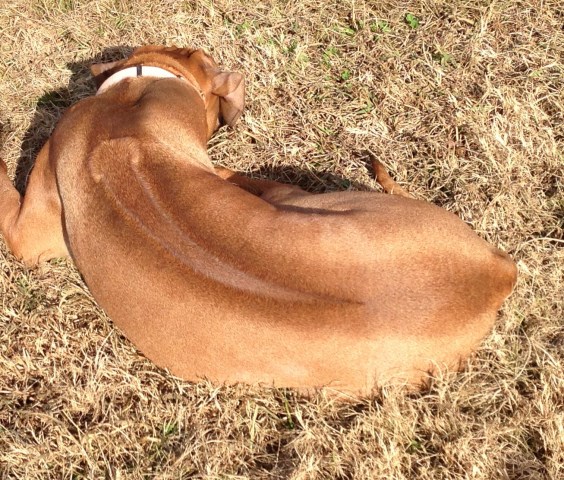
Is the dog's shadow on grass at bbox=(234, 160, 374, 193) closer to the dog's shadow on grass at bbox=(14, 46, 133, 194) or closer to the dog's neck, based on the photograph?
the dog's neck

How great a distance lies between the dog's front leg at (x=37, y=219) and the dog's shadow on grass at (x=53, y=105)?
0.67 m

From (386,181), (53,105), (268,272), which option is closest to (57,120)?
(53,105)

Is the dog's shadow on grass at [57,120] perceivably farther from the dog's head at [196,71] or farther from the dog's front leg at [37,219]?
the dog's front leg at [37,219]

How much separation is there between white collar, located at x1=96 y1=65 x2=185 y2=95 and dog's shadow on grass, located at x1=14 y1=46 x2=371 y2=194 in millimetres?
843

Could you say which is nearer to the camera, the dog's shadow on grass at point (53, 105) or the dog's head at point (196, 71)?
the dog's head at point (196, 71)

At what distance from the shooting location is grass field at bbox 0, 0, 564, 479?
3.33 meters

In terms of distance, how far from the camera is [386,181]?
168 inches

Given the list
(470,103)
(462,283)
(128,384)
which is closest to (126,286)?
(128,384)

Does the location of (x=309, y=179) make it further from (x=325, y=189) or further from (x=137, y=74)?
(x=137, y=74)

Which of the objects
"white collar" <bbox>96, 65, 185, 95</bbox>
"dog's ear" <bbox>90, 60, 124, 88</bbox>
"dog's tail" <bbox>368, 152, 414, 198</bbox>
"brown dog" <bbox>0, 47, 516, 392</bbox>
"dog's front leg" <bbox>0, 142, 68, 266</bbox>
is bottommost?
"dog's front leg" <bbox>0, 142, 68, 266</bbox>

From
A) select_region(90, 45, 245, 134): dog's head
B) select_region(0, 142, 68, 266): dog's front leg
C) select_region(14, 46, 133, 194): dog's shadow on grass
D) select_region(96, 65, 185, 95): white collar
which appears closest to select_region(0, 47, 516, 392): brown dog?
select_region(0, 142, 68, 266): dog's front leg

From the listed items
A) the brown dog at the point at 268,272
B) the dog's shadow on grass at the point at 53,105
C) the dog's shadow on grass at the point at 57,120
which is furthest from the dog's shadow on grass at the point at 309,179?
the dog's shadow on grass at the point at 53,105

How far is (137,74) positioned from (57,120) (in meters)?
1.07

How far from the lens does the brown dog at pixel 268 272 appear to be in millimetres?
2961
